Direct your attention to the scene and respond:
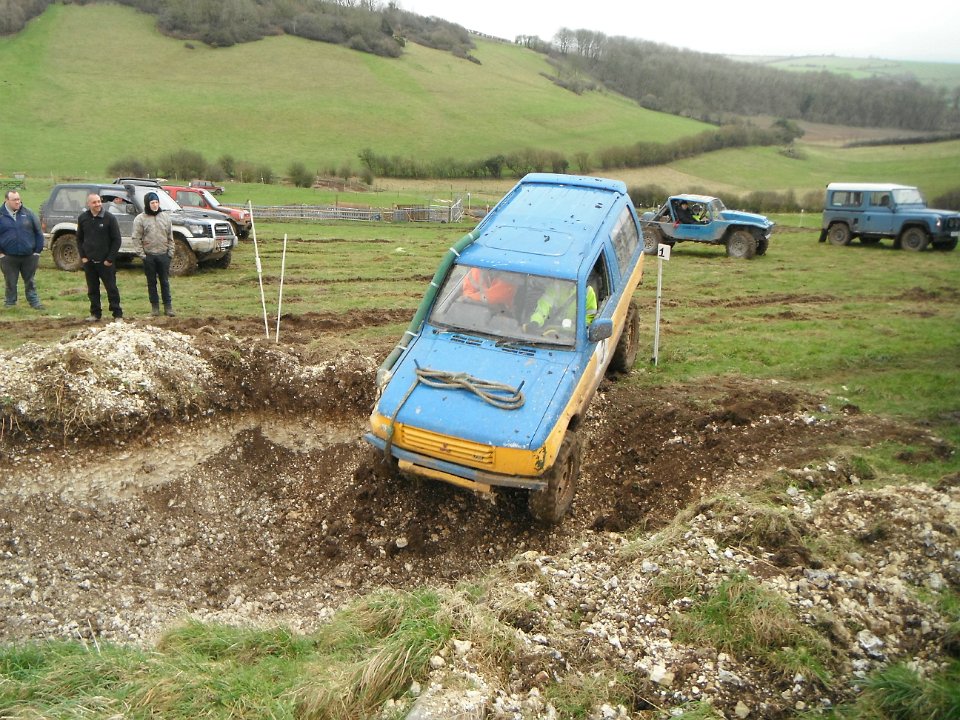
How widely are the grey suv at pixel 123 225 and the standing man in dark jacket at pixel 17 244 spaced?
302 cm

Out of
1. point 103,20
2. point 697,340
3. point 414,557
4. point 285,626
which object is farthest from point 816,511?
point 103,20

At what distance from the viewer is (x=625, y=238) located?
901cm

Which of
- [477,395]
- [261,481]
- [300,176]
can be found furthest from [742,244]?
[300,176]

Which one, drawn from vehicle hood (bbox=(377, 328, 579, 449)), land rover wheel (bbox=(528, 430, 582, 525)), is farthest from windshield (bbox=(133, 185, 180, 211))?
land rover wheel (bbox=(528, 430, 582, 525))

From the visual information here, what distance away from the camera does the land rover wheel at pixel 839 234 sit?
21328mm

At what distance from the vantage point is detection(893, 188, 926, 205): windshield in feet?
67.3

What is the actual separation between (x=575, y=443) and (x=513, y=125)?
2058 inches

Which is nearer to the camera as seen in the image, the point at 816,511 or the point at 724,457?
the point at 816,511

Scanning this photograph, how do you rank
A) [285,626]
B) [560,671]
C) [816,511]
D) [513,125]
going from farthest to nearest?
[513,125], [816,511], [285,626], [560,671]

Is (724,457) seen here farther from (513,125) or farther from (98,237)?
(513,125)

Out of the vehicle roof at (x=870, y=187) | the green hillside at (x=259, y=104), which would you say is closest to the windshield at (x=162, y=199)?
the vehicle roof at (x=870, y=187)

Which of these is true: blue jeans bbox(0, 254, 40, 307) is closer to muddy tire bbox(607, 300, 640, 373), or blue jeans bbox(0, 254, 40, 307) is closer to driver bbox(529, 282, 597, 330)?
driver bbox(529, 282, 597, 330)

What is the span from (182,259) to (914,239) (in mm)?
19208

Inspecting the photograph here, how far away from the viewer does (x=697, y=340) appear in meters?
11.5
